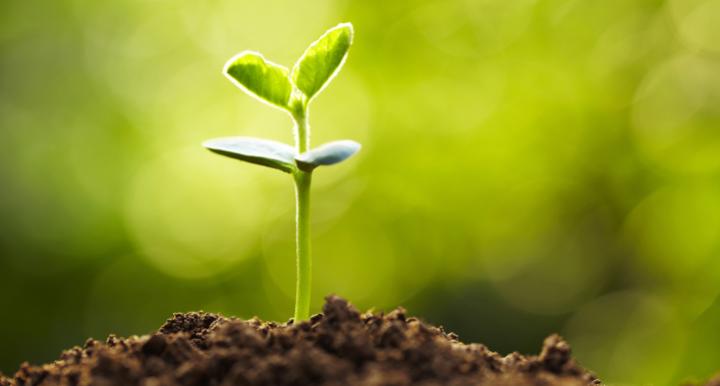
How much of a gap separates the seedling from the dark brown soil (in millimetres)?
164

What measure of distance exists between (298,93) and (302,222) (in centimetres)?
24

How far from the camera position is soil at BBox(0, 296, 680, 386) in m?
1.20

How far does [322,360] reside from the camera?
1206 mm

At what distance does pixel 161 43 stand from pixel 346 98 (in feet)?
7.76

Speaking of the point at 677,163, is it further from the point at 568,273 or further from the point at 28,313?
the point at 28,313

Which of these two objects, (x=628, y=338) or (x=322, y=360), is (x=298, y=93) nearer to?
(x=322, y=360)

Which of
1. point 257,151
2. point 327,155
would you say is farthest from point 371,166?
point 327,155

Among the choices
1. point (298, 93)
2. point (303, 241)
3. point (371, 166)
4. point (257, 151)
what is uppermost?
point (371, 166)

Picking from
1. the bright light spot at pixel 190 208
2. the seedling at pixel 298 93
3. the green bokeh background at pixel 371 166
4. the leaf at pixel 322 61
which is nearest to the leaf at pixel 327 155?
the seedling at pixel 298 93

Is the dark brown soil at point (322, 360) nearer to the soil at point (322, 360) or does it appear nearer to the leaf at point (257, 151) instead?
the soil at point (322, 360)

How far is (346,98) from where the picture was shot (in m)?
10.7

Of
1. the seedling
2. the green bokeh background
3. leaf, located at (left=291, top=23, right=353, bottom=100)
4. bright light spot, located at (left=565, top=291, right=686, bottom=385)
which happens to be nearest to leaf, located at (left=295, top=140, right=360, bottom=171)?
the seedling

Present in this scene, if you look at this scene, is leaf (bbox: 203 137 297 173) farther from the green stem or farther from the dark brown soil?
the dark brown soil

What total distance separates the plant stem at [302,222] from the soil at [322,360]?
0.11 m
